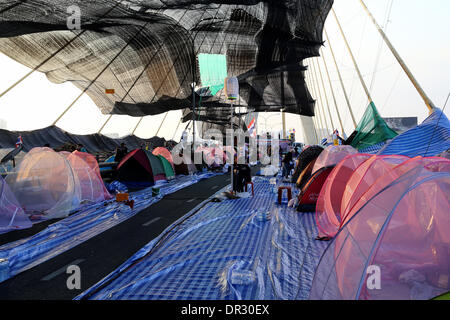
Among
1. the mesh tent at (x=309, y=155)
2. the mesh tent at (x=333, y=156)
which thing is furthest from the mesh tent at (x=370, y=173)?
the mesh tent at (x=309, y=155)

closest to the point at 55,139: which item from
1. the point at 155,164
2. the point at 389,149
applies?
the point at 155,164

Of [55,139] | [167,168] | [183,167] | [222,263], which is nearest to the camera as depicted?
[222,263]

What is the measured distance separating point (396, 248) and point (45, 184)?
797cm

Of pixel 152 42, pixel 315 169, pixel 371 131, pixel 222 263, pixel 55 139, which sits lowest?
pixel 222 263

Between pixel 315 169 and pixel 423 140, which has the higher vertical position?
pixel 423 140

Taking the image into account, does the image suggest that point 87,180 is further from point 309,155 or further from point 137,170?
point 309,155

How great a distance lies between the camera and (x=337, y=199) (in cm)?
577

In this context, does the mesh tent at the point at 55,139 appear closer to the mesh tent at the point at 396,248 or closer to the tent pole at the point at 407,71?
the mesh tent at the point at 396,248

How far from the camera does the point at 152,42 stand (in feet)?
72.1

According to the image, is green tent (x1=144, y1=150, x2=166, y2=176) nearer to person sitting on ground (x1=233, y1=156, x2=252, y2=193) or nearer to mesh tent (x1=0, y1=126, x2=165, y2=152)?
person sitting on ground (x1=233, y1=156, x2=252, y2=193)

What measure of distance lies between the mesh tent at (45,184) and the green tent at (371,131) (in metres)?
11.0

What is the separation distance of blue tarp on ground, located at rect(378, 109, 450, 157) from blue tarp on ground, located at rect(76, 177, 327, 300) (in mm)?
3286
